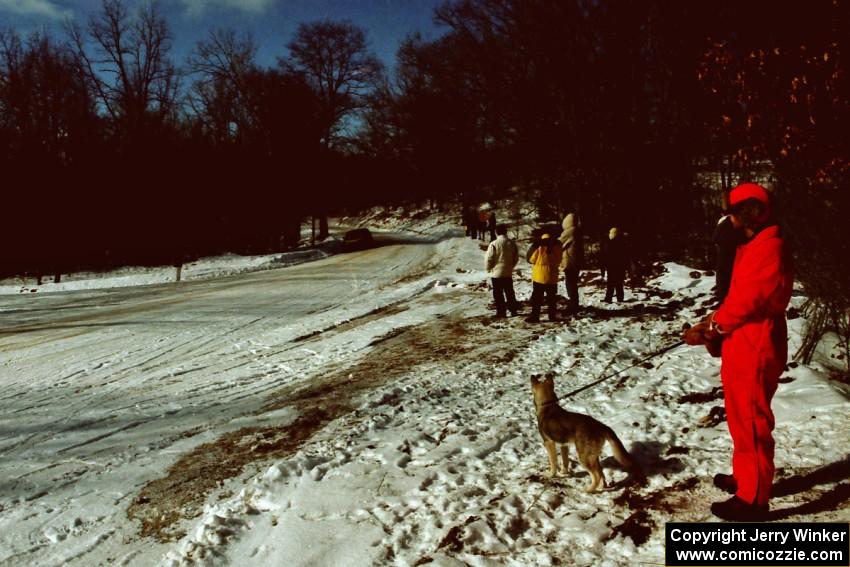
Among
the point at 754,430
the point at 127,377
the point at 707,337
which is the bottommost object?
the point at 127,377

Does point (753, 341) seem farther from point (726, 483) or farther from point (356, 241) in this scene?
point (356, 241)

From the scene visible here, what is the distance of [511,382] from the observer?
7594mm

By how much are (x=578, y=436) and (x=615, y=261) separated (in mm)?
8243

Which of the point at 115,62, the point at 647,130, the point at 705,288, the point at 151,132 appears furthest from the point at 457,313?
the point at 115,62

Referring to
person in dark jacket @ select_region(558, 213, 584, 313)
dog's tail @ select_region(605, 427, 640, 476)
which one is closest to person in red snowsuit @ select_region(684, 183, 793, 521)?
dog's tail @ select_region(605, 427, 640, 476)

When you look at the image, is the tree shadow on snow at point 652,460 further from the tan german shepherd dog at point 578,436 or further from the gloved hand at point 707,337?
the gloved hand at point 707,337

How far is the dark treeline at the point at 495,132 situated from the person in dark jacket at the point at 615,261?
8.77ft

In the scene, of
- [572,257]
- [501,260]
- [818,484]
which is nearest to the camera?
[818,484]

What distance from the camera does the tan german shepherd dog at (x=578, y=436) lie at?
4172 millimetres

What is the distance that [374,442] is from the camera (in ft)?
19.0

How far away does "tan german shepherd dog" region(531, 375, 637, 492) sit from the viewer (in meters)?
4.17

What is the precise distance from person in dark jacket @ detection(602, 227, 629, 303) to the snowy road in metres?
4.85

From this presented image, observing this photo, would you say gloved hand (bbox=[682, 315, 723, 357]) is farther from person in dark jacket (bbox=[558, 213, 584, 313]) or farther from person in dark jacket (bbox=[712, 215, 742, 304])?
person in dark jacket (bbox=[558, 213, 584, 313])

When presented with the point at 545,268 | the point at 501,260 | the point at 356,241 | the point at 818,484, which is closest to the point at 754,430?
the point at 818,484
